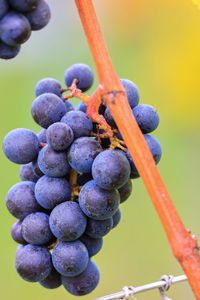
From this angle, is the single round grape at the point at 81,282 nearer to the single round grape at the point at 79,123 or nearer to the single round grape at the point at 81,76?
the single round grape at the point at 79,123

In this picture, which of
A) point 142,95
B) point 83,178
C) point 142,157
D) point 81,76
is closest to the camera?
point 142,157

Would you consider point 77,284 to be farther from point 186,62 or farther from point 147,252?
point 186,62

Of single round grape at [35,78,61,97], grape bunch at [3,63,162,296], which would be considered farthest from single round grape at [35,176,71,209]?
single round grape at [35,78,61,97]

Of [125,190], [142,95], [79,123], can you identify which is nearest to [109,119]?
[79,123]

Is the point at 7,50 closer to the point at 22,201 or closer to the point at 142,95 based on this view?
the point at 22,201

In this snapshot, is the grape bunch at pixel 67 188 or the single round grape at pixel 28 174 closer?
the grape bunch at pixel 67 188

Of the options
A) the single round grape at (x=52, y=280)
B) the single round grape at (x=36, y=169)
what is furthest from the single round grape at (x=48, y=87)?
the single round grape at (x=52, y=280)

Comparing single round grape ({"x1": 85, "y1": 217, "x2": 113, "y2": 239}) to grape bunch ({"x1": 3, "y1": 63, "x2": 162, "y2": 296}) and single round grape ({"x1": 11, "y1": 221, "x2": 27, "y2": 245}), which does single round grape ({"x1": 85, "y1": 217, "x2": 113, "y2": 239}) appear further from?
single round grape ({"x1": 11, "y1": 221, "x2": 27, "y2": 245})
